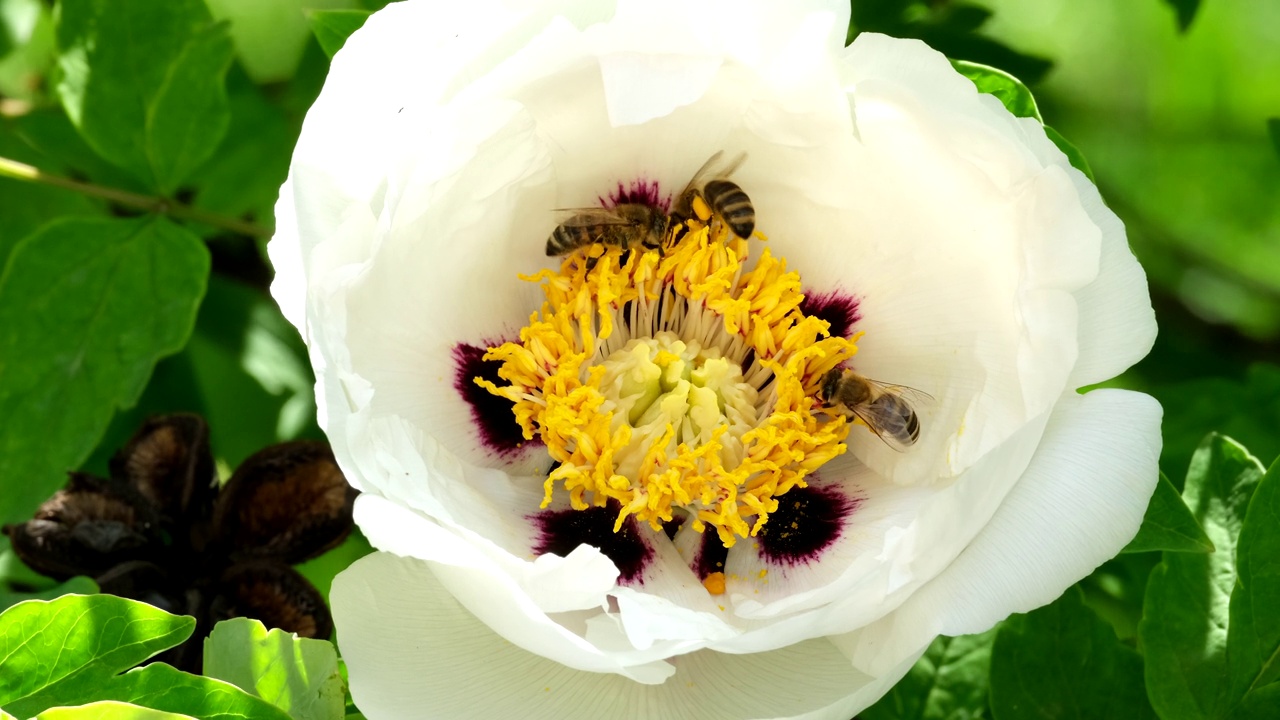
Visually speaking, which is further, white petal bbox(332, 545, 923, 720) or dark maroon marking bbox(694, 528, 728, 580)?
dark maroon marking bbox(694, 528, 728, 580)

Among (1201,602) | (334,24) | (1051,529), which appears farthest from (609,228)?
(1201,602)

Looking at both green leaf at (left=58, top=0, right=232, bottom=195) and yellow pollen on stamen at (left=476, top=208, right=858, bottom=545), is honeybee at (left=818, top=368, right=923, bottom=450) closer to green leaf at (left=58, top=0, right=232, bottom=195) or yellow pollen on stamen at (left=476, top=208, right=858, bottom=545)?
yellow pollen on stamen at (left=476, top=208, right=858, bottom=545)

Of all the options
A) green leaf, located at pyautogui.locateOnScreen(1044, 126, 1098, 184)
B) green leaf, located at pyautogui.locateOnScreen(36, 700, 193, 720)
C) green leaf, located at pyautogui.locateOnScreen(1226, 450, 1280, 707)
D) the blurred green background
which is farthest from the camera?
the blurred green background

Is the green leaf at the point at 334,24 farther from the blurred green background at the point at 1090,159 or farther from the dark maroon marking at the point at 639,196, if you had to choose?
the dark maroon marking at the point at 639,196

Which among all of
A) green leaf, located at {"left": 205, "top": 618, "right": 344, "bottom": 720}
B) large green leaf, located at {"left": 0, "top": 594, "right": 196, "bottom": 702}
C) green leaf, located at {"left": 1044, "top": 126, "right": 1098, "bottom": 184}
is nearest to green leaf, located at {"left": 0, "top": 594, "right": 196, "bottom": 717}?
large green leaf, located at {"left": 0, "top": 594, "right": 196, "bottom": 702}

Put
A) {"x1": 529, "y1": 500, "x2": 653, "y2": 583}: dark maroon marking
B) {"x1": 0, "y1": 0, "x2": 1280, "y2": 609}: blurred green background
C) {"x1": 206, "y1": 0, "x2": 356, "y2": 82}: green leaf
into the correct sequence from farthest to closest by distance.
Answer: {"x1": 206, "y1": 0, "x2": 356, "y2": 82}: green leaf < {"x1": 0, "y1": 0, "x2": 1280, "y2": 609}: blurred green background < {"x1": 529, "y1": 500, "x2": 653, "y2": 583}: dark maroon marking

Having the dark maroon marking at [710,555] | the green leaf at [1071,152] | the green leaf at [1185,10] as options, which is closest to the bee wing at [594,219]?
the dark maroon marking at [710,555]
